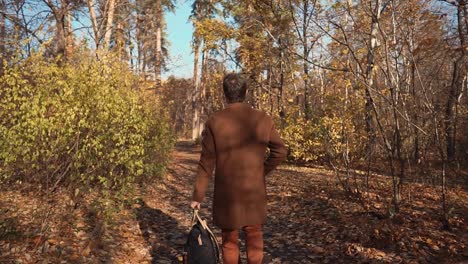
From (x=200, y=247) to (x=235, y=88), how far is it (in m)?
1.44

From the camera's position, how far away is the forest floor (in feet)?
14.9

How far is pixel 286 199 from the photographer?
26.9 ft

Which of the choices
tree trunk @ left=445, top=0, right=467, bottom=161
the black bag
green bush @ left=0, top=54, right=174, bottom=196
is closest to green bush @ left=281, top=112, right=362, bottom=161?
tree trunk @ left=445, top=0, right=467, bottom=161

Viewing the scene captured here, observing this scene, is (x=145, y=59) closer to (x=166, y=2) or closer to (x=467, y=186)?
(x=166, y=2)

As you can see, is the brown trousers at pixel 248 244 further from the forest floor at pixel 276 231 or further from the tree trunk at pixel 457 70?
the tree trunk at pixel 457 70

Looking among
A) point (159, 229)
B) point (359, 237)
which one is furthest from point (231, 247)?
point (159, 229)

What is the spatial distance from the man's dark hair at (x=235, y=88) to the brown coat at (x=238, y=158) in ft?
0.22

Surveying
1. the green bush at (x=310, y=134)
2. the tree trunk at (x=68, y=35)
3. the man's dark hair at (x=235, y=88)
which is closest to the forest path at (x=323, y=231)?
the green bush at (x=310, y=134)

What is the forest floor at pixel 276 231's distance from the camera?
4527 millimetres

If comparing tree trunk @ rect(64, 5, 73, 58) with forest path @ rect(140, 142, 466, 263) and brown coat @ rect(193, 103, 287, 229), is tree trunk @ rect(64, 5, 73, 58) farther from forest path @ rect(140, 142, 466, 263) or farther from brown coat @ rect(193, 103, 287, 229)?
brown coat @ rect(193, 103, 287, 229)

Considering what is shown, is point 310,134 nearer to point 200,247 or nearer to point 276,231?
point 276,231

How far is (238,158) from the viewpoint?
3020 millimetres

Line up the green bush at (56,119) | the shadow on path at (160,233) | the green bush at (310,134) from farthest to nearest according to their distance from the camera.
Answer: the green bush at (310,134), the green bush at (56,119), the shadow on path at (160,233)

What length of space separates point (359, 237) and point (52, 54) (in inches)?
393
